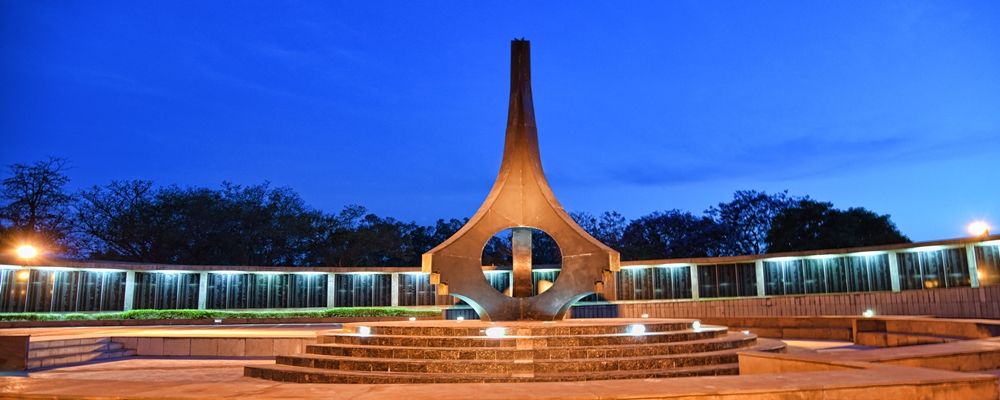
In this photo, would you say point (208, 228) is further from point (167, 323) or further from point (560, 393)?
point (560, 393)

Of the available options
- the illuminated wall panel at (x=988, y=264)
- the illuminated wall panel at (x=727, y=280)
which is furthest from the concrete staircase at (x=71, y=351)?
the illuminated wall panel at (x=988, y=264)

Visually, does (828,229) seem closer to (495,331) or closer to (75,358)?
(495,331)

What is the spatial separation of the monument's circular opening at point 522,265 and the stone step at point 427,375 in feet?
18.7

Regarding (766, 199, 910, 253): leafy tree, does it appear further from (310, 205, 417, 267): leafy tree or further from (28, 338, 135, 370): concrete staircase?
(28, 338, 135, 370): concrete staircase

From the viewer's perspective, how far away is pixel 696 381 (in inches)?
207

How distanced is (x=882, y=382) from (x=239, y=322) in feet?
68.2

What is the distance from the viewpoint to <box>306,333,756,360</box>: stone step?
30.7 ft

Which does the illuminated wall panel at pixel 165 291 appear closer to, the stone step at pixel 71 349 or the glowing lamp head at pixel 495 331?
the stone step at pixel 71 349

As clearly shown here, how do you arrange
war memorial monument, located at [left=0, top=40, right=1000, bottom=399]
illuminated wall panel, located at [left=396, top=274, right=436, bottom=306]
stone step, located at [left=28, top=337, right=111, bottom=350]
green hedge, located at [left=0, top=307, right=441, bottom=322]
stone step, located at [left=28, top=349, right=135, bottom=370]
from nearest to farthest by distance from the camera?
war memorial monument, located at [left=0, top=40, right=1000, bottom=399], stone step, located at [left=28, top=349, right=135, bottom=370], stone step, located at [left=28, top=337, right=111, bottom=350], green hedge, located at [left=0, top=307, right=441, bottom=322], illuminated wall panel, located at [left=396, top=274, right=436, bottom=306]

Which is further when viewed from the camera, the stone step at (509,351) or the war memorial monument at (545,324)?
the stone step at (509,351)

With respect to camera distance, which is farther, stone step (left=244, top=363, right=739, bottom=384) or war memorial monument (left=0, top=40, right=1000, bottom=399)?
stone step (left=244, top=363, right=739, bottom=384)

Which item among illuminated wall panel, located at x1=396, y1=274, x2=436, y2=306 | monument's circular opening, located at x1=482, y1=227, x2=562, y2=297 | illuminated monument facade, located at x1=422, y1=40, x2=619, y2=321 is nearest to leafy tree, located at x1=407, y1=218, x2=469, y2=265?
Answer: monument's circular opening, located at x1=482, y1=227, x2=562, y2=297

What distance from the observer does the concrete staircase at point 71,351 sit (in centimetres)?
1169

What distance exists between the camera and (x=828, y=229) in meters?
35.4
